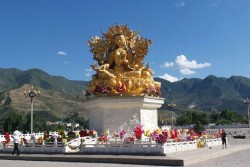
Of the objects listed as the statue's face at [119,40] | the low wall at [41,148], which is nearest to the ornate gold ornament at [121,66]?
the statue's face at [119,40]

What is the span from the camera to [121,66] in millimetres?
23391

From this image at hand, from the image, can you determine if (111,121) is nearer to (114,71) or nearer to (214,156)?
(114,71)

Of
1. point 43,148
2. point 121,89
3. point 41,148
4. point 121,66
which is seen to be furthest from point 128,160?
point 121,66

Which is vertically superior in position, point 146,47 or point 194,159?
point 146,47

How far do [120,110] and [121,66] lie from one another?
325 cm

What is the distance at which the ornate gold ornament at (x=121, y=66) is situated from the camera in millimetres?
22234

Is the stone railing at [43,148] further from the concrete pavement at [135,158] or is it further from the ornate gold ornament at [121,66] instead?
the ornate gold ornament at [121,66]

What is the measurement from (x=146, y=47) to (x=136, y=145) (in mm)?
9543

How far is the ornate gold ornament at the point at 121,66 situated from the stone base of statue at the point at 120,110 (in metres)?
0.62

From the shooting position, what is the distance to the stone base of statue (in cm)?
2134

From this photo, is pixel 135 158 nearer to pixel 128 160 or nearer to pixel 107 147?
pixel 128 160

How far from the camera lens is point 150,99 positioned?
21859 mm

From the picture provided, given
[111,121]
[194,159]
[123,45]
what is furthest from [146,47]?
[194,159]

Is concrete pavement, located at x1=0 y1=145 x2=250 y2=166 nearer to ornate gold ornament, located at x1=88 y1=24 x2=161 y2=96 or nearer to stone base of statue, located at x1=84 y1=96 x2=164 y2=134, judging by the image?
stone base of statue, located at x1=84 y1=96 x2=164 y2=134
